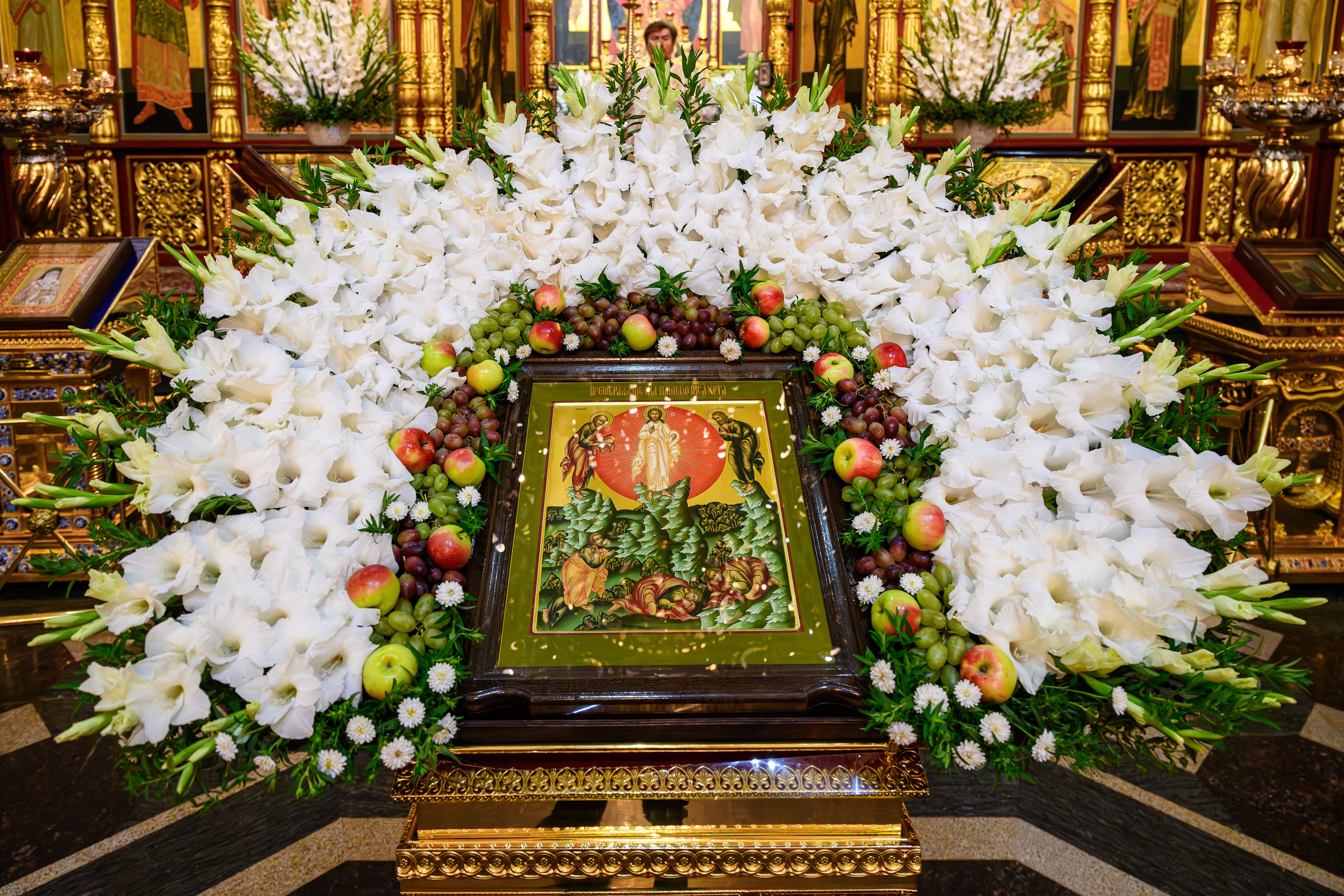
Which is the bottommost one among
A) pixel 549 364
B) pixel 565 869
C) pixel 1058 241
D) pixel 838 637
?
pixel 565 869

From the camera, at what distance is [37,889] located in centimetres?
218

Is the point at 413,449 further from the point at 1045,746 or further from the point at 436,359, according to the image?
the point at 1045,746

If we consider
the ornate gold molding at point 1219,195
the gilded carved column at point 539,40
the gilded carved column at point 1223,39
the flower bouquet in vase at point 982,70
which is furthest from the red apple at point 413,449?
the gilded carved column at point 1223,39

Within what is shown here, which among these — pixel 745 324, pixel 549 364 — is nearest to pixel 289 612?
pixel 549 364

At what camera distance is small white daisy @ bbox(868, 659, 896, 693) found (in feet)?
3.93

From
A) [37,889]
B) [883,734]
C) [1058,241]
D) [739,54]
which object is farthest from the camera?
[739,54]

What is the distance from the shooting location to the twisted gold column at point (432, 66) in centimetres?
→ 730

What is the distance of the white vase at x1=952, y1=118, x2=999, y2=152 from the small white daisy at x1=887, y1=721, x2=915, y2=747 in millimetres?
4619

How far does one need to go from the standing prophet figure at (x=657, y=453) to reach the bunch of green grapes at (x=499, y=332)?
12.4 inches

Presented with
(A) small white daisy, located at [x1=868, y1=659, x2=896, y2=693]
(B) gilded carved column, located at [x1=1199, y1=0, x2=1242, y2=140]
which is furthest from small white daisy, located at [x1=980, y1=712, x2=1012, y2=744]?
(B) gilded carved column, located at [x1=1199, y1=0, x2=1242, y2=140]

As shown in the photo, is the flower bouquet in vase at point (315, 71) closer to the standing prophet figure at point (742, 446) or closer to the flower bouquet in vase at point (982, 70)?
the flower bouquet in vase at point (982, 70)

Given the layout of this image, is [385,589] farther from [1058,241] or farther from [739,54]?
[739,54]

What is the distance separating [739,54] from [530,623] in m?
7.83

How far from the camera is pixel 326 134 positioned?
551 cm
